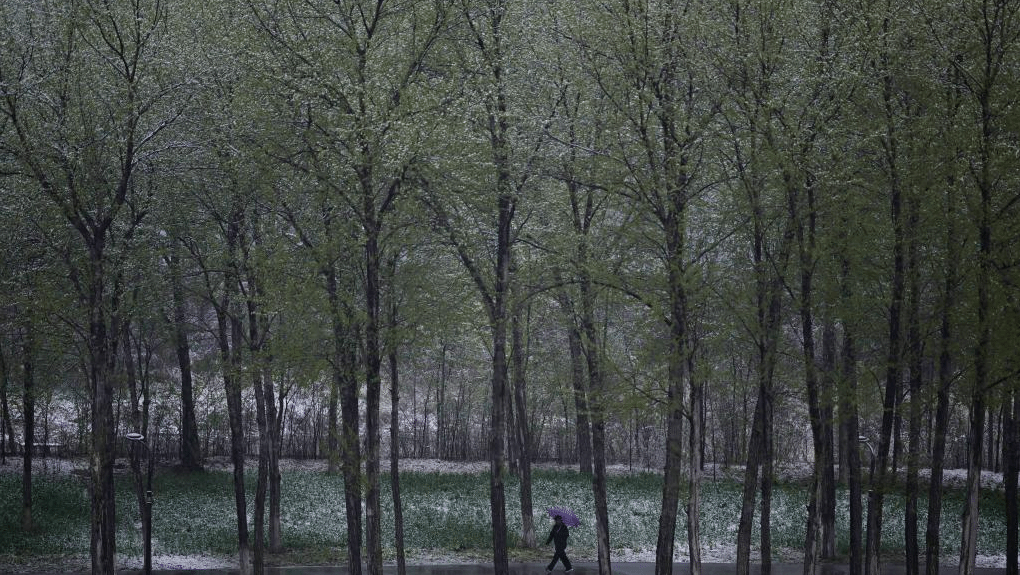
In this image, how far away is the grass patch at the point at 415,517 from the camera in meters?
23.1

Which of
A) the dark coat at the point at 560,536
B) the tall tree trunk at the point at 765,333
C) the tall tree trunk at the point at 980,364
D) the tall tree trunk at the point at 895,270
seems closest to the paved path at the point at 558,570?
the dark coat at the point at 560,536

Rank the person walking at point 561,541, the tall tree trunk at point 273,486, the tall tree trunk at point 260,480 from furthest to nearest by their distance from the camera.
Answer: the tall tree trunk at point 273,486
the person walking at point 561,541
the tall tree trunk at point 260,480

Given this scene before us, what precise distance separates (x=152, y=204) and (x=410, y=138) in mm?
6902

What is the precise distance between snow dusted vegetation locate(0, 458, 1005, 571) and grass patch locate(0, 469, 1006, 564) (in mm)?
36

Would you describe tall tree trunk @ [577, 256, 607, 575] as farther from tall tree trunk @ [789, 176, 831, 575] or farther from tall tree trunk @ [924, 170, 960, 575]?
tall tree trunk @ [924, 170, 960, 575]

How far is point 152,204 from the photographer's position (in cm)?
1755

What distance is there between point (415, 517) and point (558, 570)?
6.53m

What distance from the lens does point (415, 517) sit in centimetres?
2631

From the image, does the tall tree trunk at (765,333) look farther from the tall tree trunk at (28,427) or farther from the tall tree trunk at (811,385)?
the tall tree trunk at (28,427)

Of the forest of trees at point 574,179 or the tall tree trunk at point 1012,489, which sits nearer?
the forest of trees at point 574,179

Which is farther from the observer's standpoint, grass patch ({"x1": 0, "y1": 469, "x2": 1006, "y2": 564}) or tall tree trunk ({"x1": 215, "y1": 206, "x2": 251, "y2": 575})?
grass patch ({"x1": 0, "y1": 469, "x2": 1006, "y2": 564})

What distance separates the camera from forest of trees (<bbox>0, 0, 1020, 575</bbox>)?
13633 mm

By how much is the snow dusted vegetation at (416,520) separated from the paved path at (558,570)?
72 cm

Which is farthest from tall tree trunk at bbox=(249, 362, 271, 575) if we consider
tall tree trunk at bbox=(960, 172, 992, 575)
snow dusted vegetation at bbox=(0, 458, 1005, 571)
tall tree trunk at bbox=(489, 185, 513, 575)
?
tall tree trunk at bbox=(960, 172, 992, 575)
